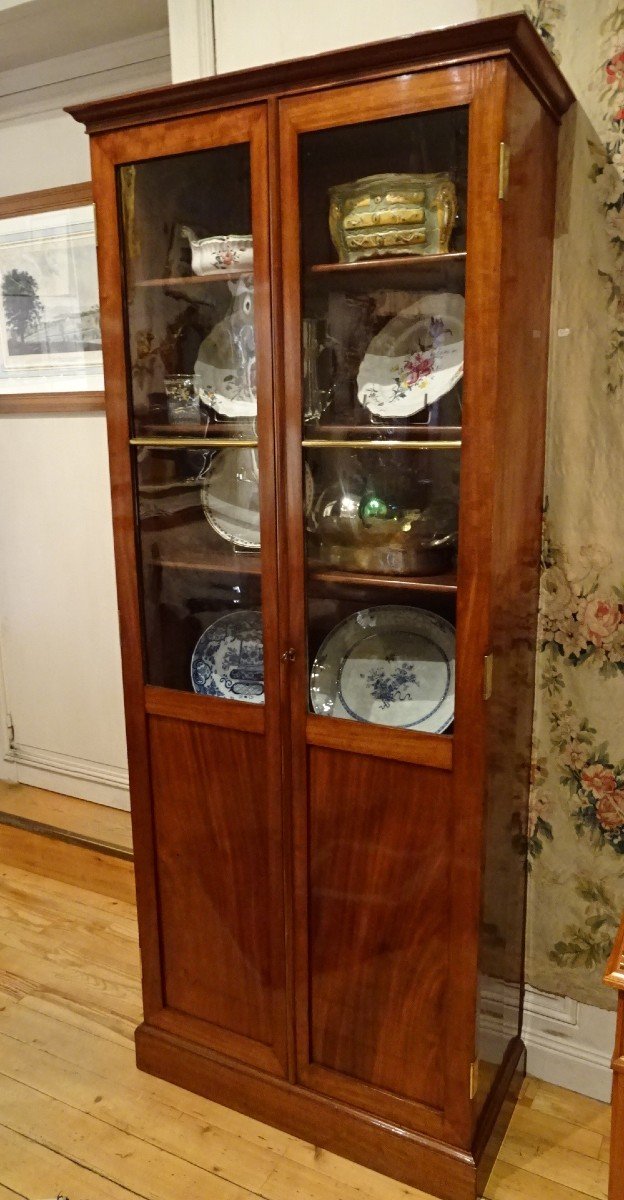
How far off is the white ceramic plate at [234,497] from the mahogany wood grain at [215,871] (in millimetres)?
379

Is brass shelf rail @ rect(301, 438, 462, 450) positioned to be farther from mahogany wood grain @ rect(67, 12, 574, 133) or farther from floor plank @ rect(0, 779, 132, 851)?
floor plank @ rect(0, 779, 132, 851)

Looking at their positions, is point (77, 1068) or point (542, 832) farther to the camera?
point (77, 1068)

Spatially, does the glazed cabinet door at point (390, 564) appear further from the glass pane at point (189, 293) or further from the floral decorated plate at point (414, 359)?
the glass pane at point (189, 293)

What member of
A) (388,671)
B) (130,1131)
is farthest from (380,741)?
(130,1131)

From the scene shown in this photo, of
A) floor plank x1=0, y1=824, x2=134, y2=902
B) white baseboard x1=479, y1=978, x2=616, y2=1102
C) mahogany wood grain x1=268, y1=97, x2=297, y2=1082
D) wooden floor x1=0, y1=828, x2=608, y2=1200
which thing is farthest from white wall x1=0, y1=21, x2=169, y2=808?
white baseboard x1=479, y1=978, x2=616, y2=1102

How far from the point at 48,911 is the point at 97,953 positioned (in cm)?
27

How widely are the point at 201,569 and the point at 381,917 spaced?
0.73 metres

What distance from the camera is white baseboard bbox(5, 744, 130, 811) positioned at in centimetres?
287

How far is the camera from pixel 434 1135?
5.24 feet

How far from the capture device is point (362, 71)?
4.26 ft

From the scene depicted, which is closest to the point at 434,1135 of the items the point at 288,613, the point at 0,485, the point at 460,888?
the point at 460,888

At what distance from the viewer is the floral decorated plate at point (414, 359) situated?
1.39m

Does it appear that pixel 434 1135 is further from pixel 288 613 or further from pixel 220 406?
pixel 220 406

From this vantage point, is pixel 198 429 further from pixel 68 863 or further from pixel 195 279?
pixel 68 863
